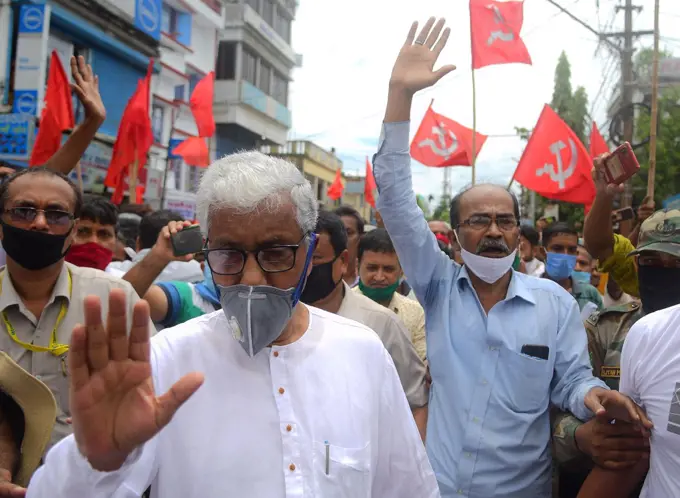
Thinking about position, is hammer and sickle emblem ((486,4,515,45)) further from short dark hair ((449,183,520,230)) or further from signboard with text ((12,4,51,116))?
signboard with text ((12,4,51,116))

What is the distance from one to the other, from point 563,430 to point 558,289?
0.61 metres

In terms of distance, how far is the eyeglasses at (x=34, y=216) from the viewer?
97.3 inches

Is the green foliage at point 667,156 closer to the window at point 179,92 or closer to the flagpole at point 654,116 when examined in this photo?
the flagpole at point 654,116

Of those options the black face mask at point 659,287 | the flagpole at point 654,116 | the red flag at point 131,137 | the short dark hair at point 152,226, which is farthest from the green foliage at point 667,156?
the black face mask at point 659,287

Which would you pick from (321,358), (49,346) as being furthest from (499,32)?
(321,358)

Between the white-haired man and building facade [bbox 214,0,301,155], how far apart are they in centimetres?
2215

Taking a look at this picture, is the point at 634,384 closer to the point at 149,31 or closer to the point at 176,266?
the point at 176,266

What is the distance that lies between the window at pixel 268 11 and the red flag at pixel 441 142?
1887 cm

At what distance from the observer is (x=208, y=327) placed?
163 centimetres

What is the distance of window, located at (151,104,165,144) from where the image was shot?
60.6 feet

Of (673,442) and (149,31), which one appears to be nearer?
(673,442)

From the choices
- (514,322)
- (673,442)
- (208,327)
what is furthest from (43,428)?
(673,442)

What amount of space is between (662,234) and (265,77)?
2626cm

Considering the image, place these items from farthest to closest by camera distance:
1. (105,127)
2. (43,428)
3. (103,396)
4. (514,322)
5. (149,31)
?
(149,31) < (105,127) < (514,322) < (43,428) < (103,396)
